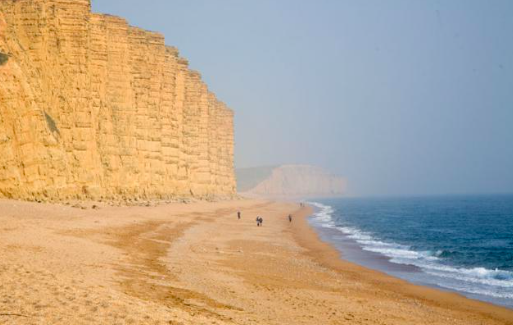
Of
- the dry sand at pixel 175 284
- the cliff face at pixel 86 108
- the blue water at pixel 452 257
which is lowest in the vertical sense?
the blue water at pixel 452 257

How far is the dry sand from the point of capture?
32.4 feet

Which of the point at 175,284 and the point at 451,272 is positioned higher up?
the point at 175,284

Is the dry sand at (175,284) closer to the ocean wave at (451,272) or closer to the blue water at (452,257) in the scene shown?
the blue water at (452,257)

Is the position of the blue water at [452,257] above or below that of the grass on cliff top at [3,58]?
below

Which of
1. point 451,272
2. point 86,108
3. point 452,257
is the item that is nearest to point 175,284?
point 451,272

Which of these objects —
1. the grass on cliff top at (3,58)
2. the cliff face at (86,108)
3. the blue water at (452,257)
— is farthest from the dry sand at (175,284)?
the grass on cliff top at (3,58)

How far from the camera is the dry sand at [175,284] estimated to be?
989 cm

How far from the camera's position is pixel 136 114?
2173 inches

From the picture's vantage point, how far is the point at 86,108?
139 feet

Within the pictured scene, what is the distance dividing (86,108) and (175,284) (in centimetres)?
3139

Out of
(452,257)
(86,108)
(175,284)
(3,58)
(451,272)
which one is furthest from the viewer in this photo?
(86,108)

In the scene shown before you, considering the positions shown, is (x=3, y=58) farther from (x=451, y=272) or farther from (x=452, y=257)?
(x=452, y=257)

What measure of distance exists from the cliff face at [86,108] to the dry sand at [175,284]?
635 centimetres

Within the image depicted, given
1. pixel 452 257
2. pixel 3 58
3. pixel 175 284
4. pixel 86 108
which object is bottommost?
pixel 452 257
